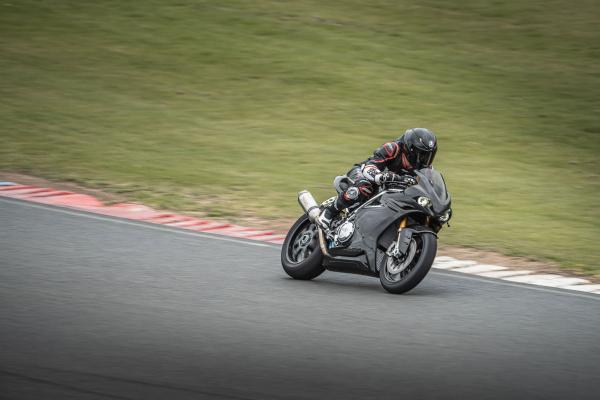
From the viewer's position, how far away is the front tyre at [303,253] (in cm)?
1012

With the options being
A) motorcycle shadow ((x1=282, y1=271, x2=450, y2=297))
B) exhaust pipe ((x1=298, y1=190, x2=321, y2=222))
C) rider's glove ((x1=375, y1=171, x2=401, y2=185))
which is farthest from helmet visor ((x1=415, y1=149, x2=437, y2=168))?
motorcycle shadow ((x1=282, y1=271, x2=450, y2=297))

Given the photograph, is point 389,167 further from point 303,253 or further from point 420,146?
point 303,253

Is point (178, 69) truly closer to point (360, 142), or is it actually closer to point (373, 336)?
point (360, 142)

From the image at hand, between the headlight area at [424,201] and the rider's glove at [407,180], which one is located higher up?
the rider's glove at [407,180]

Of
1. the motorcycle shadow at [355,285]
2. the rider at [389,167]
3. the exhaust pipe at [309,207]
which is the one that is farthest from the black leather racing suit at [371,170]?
the motorcycle shadow at [355,285]

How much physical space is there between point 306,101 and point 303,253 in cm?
1068

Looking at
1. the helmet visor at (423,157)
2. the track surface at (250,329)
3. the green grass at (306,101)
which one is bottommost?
the track surface at (250,329)

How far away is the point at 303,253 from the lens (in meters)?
10.3

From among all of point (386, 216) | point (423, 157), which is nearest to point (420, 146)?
point (423, 157)

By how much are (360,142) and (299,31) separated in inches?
284

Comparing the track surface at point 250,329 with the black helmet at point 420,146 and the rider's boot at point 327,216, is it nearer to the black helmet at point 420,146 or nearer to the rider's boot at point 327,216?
the rider's boot at point 327,216

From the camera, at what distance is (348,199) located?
9953 millimetres

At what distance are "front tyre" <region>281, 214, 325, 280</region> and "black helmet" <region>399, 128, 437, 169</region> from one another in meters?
1.20

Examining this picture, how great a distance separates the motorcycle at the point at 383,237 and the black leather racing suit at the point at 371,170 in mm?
101
